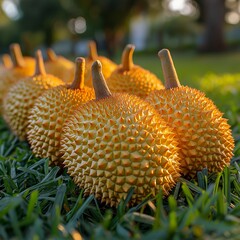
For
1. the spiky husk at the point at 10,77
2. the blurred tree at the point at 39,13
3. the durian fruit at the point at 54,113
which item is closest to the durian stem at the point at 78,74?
the durian fruit at the point at 54,113

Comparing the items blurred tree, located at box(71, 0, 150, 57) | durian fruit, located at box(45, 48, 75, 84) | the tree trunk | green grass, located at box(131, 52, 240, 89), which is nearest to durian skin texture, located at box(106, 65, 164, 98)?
durian fruit, located at box(45, 48, 75, 84)

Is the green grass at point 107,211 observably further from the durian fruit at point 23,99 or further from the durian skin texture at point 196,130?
the durian fruit at point 23,99

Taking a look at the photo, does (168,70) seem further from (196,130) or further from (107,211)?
(107,211)

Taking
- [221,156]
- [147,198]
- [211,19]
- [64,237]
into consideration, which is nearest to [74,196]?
[147,198]

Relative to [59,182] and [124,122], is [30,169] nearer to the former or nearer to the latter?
[59,182]

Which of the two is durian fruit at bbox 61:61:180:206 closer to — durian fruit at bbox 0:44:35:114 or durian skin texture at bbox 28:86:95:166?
durian skin texture at bbox 28:86:95:166

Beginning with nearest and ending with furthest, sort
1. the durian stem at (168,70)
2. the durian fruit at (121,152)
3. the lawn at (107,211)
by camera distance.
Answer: the lawn at (107,211) → the durian fruit at (121,152) → the durian stem at (168,70)

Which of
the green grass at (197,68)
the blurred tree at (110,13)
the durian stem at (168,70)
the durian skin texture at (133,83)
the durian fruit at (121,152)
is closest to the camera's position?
the durian fruit at (121,152)
